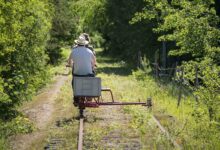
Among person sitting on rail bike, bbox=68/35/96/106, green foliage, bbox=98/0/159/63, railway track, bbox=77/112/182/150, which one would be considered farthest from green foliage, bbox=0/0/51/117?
green foliage, bbox=98/0/159/63

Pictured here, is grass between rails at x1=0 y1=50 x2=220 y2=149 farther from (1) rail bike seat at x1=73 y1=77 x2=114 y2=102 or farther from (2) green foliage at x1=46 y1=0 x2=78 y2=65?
(2) green foliage at x1=46 y1=0 x2=78 y2=65

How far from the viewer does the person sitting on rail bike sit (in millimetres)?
14648

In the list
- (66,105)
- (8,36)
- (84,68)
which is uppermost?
(8,36)

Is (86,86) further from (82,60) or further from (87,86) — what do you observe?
(82,60)

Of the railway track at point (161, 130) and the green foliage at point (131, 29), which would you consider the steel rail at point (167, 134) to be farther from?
the green foliage at point (131, 29)

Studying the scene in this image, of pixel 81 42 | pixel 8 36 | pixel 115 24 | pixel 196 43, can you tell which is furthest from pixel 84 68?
pixel 115 24

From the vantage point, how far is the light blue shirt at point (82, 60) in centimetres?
1464

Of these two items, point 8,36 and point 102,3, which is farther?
point 102,3

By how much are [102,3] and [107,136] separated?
129 ft

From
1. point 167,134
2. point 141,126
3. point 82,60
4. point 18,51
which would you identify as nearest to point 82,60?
point 82,60

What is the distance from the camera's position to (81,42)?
48.5ft

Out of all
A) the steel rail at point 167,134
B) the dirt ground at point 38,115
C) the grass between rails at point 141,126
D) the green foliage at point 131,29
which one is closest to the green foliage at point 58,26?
the green foliage at point 131,29

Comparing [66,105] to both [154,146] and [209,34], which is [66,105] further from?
[154,146]

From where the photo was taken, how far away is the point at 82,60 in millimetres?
14617
